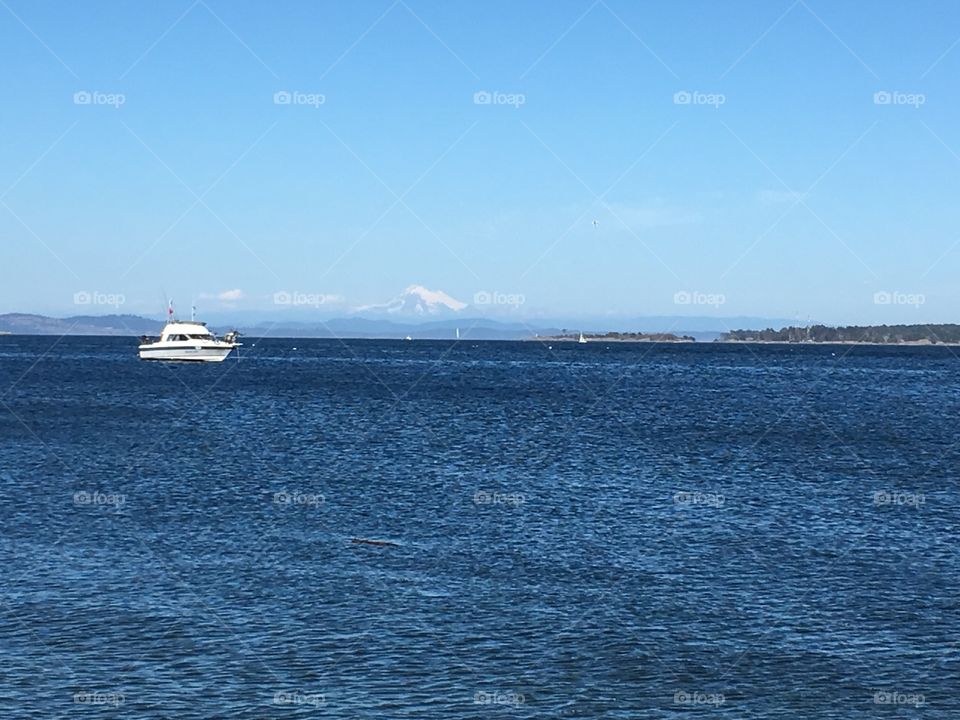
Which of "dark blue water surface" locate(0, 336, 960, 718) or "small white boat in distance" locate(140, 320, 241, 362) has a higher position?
"small white boat in distance" locate(140, 320, 241, 362)

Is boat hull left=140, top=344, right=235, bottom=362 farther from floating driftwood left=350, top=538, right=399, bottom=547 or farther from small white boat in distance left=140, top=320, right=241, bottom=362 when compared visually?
floating driftwood left=350, top=538, right=399, bottom=547

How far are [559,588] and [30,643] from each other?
47.3ft

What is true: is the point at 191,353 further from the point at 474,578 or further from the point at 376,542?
the point at 474,578

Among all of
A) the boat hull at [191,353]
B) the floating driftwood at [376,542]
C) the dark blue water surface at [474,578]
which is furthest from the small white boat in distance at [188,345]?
the floating driftwood at [376,542]

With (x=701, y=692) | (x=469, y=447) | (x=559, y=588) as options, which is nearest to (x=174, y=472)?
(x=469, y=447)

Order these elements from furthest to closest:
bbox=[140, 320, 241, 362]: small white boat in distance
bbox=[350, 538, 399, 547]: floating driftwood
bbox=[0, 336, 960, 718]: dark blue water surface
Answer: bbox=[140, 320, 241, 362]: small white boat in distance
bbox=[350, 538, 399, 547]: floating driftwood
bbox=[0, 336, 960, 718]: dark blue water surface

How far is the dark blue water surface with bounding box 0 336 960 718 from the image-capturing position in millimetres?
24422

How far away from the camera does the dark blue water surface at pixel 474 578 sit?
2442 centimetres

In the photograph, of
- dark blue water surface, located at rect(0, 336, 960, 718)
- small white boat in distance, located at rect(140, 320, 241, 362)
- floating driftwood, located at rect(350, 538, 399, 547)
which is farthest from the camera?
small white boat in distance, located at rect(140, 320, 241, 362)

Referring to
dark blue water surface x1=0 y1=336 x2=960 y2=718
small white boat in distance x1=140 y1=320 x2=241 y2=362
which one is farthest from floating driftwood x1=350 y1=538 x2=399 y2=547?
small white boat in distance x1=140 y1=320 x2=241 y2=362

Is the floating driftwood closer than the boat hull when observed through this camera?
Yes

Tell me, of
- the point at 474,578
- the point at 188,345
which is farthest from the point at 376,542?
the point at 188,345

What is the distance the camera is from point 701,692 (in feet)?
80.9

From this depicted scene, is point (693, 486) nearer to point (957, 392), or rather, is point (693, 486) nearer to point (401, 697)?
point (401, 697)
